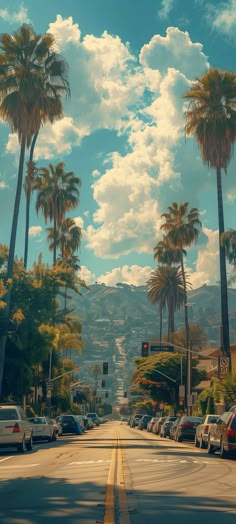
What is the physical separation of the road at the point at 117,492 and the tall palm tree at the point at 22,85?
1015 inches

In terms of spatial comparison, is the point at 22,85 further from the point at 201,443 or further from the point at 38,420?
the point at 201,443

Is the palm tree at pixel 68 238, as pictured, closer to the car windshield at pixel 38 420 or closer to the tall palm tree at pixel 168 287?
the tall palm tree at pixel 168 287

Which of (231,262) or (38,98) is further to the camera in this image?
(231,262)

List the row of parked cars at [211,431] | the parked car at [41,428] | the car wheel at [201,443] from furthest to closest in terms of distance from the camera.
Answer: the parked car at [41,428] < the car wheel at [201,443] < the row of parked cars at [211,431]

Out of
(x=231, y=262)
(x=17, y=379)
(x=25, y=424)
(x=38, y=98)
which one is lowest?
(x=25, y=424)

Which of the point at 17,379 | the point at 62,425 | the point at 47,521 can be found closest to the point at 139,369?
the point at 62,425

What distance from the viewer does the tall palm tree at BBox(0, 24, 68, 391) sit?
4472cm

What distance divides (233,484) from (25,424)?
549 inches

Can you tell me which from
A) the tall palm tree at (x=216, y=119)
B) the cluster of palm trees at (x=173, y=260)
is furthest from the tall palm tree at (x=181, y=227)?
the tall palm tree at (x=216, y=119)

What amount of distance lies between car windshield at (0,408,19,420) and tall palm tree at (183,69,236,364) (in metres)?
26.1

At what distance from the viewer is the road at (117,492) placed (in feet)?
34.9

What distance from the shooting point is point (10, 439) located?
27016 millimetres

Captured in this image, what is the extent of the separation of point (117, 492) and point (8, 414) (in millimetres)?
14633

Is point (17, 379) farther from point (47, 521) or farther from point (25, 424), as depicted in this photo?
point (47, 521)
